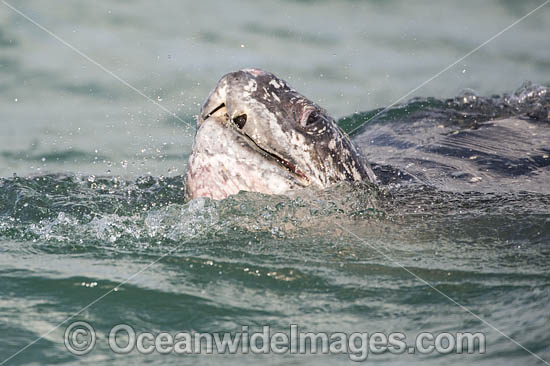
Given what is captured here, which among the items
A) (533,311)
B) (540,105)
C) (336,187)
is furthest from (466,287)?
(540,105)

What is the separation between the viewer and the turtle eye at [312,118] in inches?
147

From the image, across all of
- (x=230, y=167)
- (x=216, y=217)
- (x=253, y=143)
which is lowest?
(x=216, y=217)

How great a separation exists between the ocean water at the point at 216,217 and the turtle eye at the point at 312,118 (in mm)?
433

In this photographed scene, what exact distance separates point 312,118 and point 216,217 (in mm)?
864

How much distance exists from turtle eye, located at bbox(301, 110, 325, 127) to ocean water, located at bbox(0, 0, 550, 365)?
17.1 inches

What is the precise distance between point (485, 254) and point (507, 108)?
4120 millimetres

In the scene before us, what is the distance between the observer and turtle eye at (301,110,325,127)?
3728mm

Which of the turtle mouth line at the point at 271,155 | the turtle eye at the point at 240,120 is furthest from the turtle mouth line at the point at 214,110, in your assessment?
the turtle eye at the point at 240,120

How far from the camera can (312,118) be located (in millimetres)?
3793

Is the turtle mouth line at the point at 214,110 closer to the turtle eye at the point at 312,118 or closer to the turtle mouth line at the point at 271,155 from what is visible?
the turtle mouth line at the point at 271,155

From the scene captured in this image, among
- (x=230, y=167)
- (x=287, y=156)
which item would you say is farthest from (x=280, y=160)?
(x=230, y=167)

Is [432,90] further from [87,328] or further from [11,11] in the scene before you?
[87,328]

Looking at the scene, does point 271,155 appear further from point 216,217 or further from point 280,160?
point 216,217

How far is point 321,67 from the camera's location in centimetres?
805
